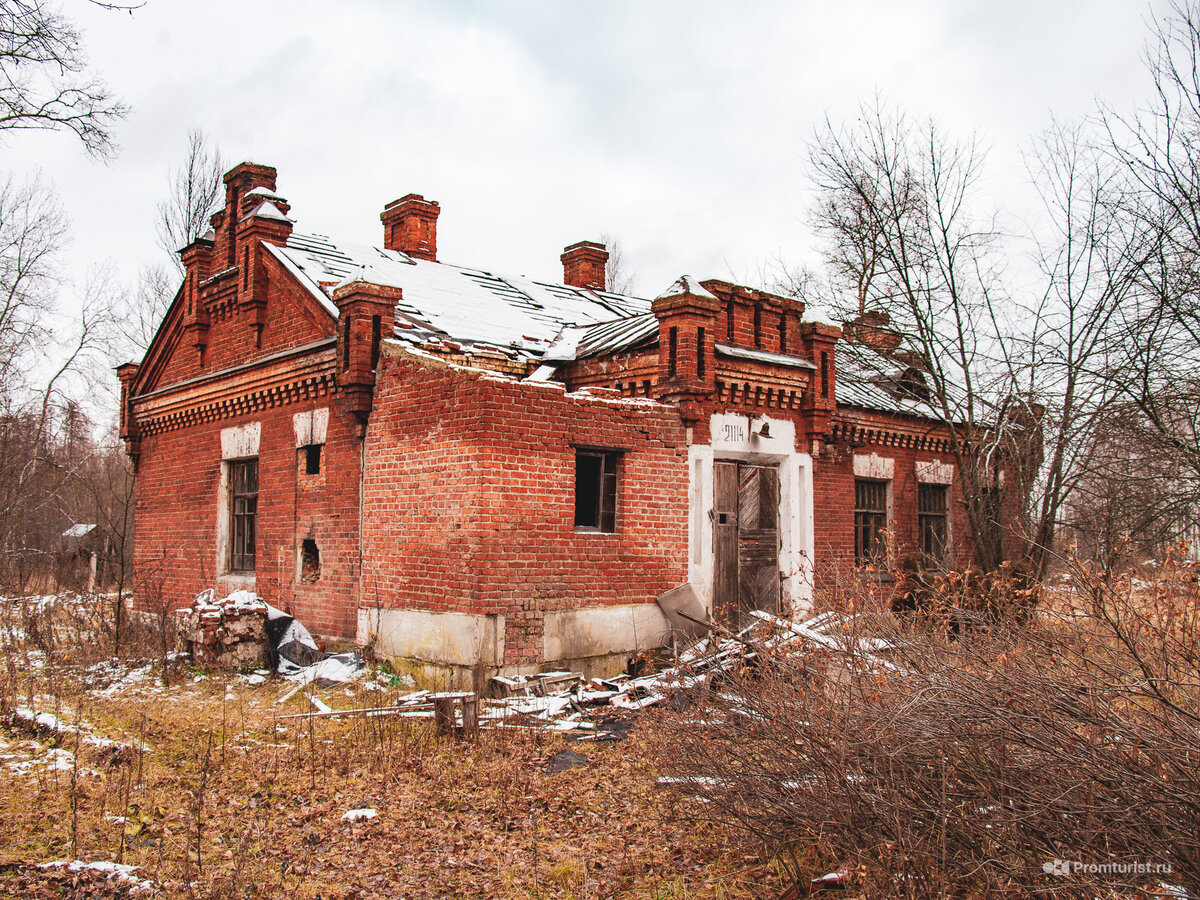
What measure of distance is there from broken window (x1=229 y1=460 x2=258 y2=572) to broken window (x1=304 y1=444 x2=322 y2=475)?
1.61 m

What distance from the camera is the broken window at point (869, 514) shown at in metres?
14.9

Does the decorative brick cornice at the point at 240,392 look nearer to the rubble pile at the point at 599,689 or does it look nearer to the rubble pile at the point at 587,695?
the rubble pile at the point at 587,695

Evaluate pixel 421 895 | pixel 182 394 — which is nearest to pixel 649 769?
pixel 421 895

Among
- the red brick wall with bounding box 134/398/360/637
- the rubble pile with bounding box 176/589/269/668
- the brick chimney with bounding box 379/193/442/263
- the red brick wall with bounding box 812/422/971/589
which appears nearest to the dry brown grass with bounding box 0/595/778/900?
the rubble pile with bounding box 176/589/269/668

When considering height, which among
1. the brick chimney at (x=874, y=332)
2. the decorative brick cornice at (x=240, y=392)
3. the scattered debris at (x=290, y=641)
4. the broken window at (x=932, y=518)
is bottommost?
the scattered debris at (x=290, y=641)

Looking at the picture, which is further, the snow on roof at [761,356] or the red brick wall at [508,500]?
the snow on roof at [761,356]

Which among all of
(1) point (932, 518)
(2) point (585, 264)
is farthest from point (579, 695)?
Result: (2) point (585, 264)

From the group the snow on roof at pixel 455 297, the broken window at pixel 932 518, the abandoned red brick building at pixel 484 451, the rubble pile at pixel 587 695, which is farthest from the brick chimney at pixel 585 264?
the rubble pile at pixel 587 695

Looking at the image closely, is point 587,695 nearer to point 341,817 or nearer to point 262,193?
point 341,817

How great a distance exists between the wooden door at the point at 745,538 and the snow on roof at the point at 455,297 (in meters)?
3.41

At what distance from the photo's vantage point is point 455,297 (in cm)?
1427

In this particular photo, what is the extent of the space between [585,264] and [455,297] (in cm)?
635

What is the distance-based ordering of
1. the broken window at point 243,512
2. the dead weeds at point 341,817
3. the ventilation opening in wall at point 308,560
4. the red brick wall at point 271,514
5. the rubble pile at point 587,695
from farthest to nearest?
1. the broken window at point 243,512
2. the ventilation opening in wall at point 308,560
3. the red brick wall at point 271,514
4. the rubble pile at point 587,695
5. the dead weeds at point 341,817

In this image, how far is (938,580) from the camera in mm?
6801
